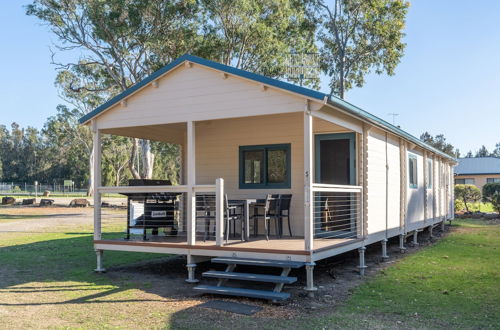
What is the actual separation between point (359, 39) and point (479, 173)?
989 inches

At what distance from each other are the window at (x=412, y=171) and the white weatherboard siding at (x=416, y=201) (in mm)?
120

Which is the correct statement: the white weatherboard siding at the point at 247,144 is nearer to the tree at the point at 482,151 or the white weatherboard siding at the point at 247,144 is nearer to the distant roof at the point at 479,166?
the distant roof at the point at 479,166

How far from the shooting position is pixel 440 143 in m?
61.4

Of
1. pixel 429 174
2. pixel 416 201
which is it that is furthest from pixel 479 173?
pixel 416 201

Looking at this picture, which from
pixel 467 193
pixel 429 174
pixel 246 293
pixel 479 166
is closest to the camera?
pixel 246 293

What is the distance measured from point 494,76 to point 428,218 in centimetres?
1037

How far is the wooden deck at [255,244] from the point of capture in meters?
7.10

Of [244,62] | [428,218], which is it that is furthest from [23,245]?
[244,62]

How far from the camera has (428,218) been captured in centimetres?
1477

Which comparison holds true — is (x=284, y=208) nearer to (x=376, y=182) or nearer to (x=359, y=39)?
(x=376, y=182)

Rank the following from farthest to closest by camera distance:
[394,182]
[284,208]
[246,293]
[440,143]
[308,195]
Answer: [440,143], [394,182], [284,208], [308,195], [246,293]

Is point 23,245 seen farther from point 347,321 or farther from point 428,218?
point 428,218

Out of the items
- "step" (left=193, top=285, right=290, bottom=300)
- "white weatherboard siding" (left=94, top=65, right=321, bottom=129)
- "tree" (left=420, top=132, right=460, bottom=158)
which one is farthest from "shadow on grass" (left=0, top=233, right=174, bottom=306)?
"tree" (left=420, top=132, right=460, bottom=158)

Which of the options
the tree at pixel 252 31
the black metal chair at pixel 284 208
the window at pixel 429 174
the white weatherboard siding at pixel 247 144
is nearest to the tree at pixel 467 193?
the tree at pixel 252 31
